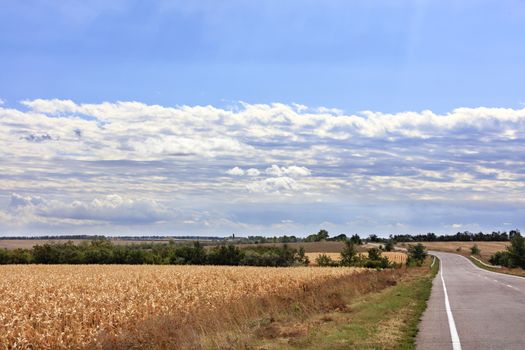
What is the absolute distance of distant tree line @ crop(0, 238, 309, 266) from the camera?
9438cm

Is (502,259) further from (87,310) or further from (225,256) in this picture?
(87,310)

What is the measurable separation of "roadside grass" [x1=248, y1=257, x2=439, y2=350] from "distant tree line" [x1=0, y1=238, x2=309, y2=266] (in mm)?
72106

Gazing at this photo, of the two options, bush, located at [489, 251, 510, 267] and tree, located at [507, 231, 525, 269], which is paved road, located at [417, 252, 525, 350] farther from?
bush, located at [489, 251, 510, 267]

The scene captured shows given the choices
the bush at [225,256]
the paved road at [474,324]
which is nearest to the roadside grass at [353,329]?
the paved road at [474,324]

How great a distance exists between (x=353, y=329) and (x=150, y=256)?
8650cm

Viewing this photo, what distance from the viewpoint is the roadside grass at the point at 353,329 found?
1326 cm

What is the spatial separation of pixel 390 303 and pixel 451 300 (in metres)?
3.83

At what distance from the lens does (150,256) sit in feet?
325

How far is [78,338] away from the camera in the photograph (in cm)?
1378

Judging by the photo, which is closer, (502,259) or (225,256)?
(225,256)

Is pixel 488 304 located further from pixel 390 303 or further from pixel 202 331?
pixel 202 331

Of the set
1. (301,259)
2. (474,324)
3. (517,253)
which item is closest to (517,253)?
(517,253)

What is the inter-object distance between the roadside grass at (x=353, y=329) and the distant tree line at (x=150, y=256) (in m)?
72.1

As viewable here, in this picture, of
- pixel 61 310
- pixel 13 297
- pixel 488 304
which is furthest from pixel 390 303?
pixel 13 297
